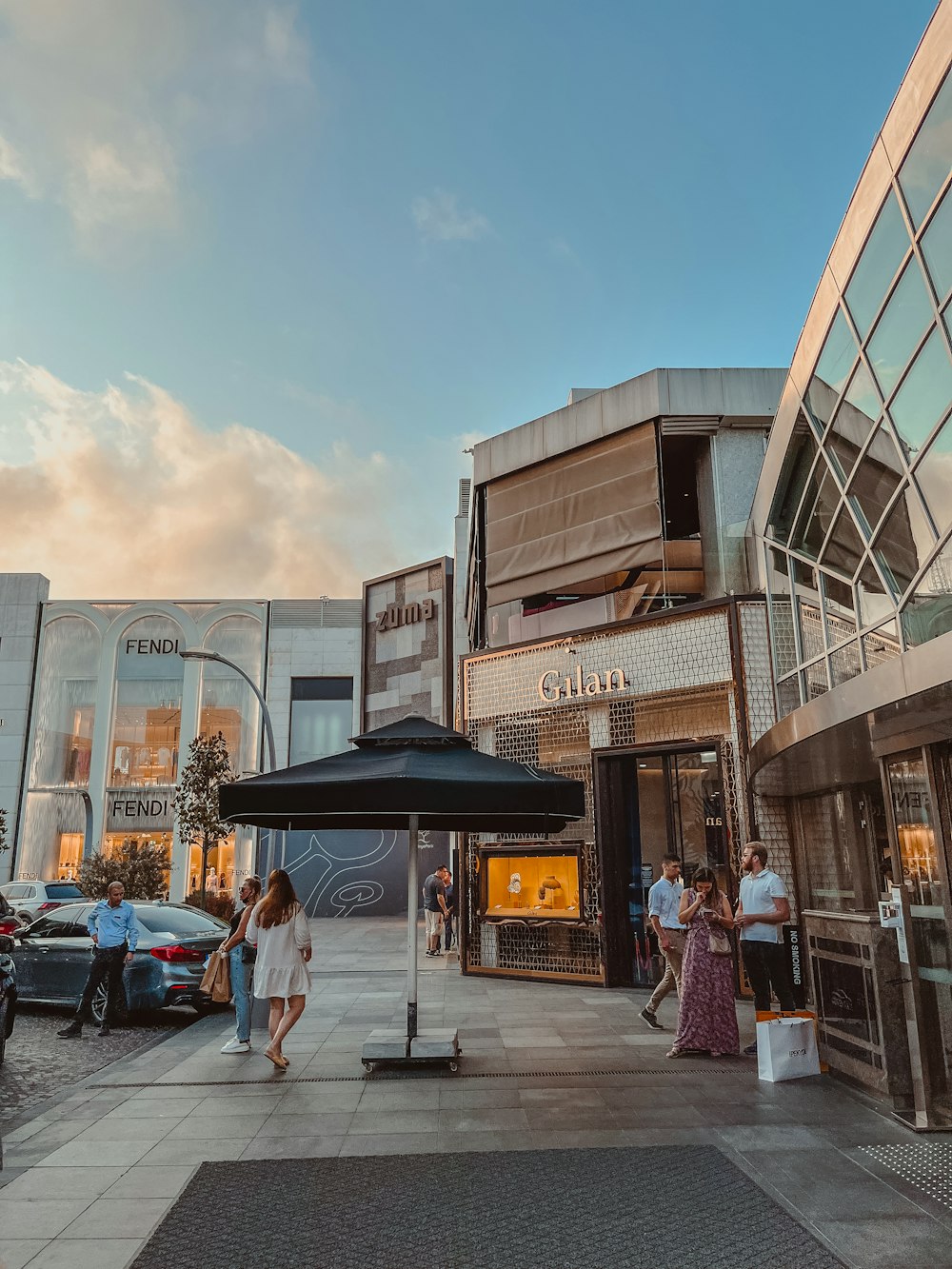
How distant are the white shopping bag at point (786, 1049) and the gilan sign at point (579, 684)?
6.26 m

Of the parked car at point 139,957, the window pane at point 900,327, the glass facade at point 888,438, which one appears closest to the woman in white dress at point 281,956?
the parked car at point 139,957

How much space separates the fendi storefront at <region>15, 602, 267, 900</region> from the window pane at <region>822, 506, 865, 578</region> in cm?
3056

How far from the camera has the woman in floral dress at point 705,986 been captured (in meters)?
8.16

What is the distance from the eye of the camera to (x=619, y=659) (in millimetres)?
13328

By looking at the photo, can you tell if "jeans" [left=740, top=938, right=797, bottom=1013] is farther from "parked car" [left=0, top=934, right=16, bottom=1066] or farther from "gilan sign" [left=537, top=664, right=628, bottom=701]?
"parked car" [left=0, top=934, right=16, bottom=1066]

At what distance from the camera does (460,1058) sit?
8.19 m

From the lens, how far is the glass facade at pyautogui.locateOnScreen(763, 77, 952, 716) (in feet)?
17.9

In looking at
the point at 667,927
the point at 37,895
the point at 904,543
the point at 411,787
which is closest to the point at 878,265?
the point at 904,543

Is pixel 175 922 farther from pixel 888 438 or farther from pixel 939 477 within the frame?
pixel 939 477

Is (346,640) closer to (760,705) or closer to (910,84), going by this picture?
(760,705)

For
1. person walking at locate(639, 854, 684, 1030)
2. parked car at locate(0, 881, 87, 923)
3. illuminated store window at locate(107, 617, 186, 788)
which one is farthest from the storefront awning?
illuminated store window at locate(107, 617, 186, 788)

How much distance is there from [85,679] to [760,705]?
1255 inches

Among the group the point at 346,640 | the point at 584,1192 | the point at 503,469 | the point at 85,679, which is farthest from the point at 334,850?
the point at 584,1192

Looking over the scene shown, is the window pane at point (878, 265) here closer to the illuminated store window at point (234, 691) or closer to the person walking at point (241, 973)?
the person walking at point (241, 973)
